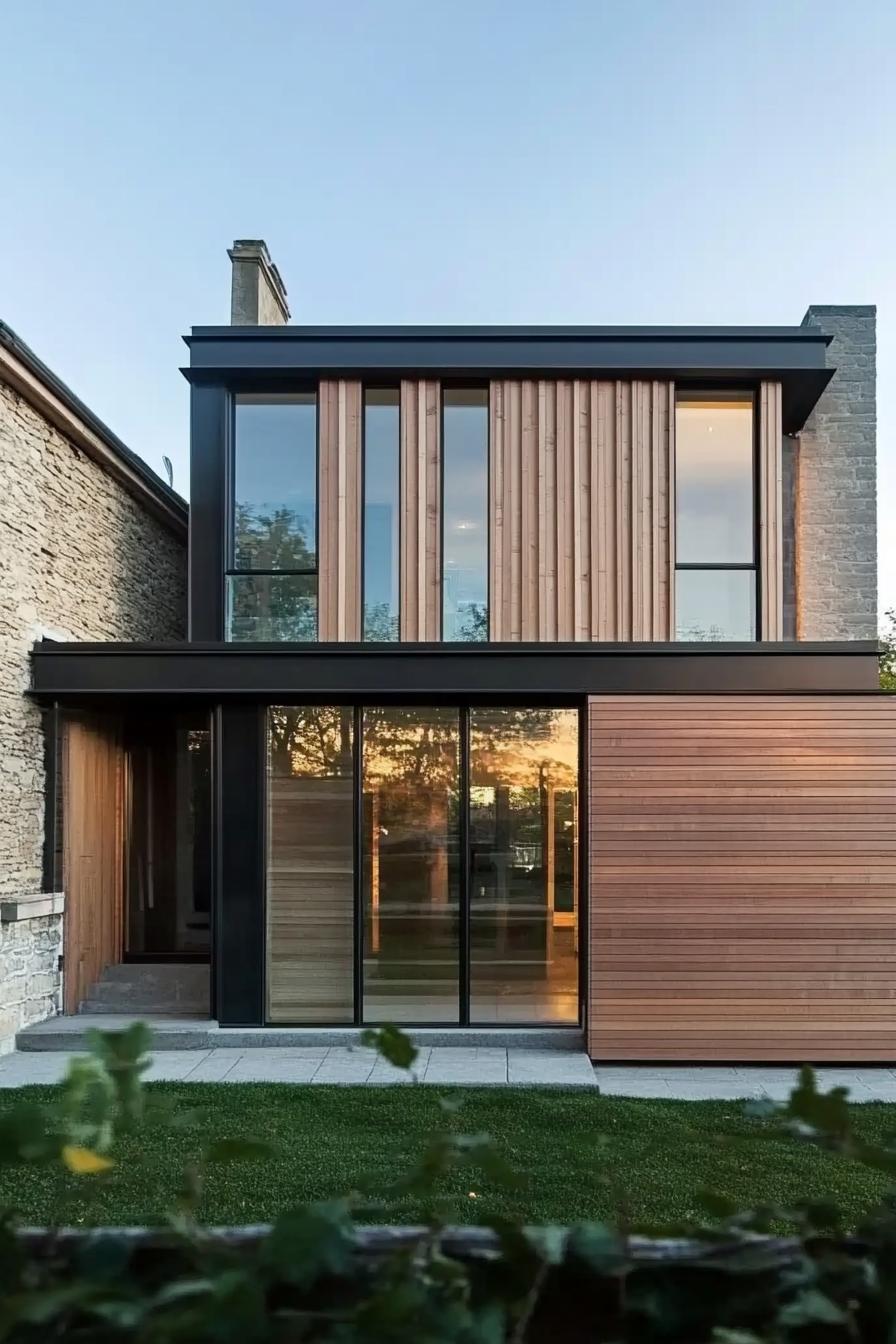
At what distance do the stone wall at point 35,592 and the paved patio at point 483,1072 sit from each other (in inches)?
40.7

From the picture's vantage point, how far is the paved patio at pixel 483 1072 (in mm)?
6328

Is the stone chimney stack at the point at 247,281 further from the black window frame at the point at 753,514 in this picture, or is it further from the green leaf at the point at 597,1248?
the green leaf at the point at 597,1248

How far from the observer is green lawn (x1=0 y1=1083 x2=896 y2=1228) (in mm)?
4172

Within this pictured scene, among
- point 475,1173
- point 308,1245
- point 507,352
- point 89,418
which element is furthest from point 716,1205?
point 89,418

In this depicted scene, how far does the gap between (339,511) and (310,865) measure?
10.5 feet

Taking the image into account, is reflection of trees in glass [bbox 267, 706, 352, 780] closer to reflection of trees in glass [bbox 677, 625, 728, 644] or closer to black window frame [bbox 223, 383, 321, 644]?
black window frame [bbox 223, 383, 321, 644]

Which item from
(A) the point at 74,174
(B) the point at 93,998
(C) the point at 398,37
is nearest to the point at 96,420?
(B) the point at 93,998

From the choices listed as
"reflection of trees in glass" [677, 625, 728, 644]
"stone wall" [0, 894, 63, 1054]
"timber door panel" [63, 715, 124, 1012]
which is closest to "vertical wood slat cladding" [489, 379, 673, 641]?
"reflection of trees in glass" [677, 625, 728, 644]

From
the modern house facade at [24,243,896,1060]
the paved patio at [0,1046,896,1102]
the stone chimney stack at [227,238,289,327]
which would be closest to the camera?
the paved patio at [0,1046,896,1102]

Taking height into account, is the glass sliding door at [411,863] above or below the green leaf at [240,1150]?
below

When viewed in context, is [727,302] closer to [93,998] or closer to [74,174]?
[74,174]

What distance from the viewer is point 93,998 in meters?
8.14

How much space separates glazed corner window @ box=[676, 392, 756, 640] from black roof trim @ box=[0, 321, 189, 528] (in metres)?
5.57

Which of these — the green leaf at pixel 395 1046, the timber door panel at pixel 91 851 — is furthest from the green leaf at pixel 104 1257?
the timber door panel at pixel 91 851
